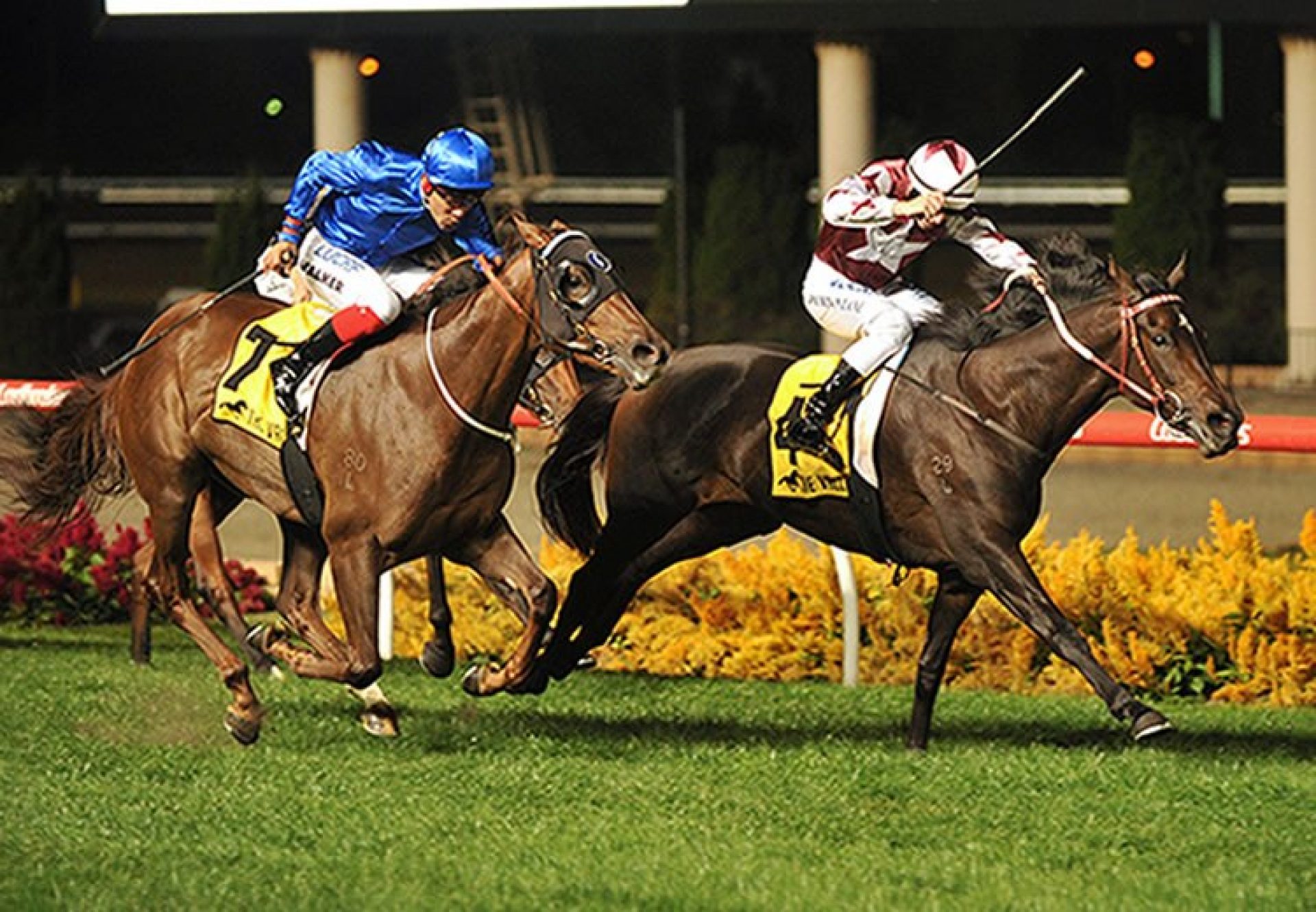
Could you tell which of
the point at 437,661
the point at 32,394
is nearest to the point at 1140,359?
the point at 437,661

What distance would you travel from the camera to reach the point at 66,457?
338 inches

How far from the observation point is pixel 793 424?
7625mm

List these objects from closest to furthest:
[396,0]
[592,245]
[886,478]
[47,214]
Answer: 1. [592,245]
2. [886,478]
3. [396,0]
4. [47,214]

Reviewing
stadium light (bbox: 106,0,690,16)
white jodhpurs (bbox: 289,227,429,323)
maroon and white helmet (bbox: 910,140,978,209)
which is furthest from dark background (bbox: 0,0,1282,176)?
maroon and white helmet (bbox: 910,140,978,209)

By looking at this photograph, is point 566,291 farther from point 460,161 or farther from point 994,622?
point 994,622

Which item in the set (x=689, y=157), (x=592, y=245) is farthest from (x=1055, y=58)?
(x=592, y=245)

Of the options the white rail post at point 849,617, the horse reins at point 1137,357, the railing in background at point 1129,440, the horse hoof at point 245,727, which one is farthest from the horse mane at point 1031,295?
the horse hoof at point 245,727

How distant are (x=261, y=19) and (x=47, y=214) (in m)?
4.18

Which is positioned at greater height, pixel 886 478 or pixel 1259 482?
pixel 886 478

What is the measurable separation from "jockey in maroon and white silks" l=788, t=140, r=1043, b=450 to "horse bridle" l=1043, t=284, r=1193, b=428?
33cm

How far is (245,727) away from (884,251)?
2.40 m

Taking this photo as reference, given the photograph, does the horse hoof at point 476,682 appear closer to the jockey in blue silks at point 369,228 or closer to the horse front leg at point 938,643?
the jockey in blue silks at point 369,228

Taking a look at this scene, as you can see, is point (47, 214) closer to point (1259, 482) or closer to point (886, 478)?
point (1259, 482)

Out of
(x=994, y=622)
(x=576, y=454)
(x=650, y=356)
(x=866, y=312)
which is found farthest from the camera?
(x=994, y=622)
